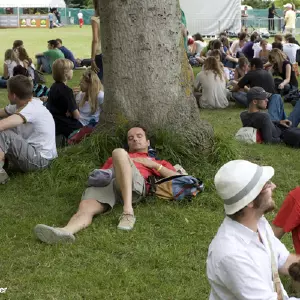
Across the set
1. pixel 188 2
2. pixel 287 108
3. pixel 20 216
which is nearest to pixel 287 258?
pixel 20 216

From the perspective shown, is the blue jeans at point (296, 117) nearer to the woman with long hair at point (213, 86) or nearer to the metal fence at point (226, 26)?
the woman with long hair at point (213, 86)

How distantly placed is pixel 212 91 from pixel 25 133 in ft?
19.1

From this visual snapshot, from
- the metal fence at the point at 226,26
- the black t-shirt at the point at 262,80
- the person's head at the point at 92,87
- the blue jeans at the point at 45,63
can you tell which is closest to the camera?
the person's head at the point at 92,87

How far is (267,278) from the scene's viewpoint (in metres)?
2.92

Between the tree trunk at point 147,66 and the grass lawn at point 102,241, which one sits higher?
the tree trunk at point 147,66

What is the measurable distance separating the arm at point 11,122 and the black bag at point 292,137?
3.80 m

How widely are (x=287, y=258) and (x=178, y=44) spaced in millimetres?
4201

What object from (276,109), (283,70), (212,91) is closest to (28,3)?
(283,70)

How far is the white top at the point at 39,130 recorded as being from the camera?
7008mm

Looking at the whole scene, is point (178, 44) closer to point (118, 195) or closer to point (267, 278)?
point (118, 195)

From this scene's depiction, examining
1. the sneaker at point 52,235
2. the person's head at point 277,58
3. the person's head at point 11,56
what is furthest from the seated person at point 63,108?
the person's head at point 277,58

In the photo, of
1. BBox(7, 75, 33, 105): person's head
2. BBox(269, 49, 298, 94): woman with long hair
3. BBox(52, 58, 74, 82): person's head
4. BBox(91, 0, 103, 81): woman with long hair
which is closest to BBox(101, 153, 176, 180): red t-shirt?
BBox(7, 75, 33, 105): person's head

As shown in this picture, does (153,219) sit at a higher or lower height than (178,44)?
lower

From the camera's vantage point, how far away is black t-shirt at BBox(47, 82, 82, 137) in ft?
28.0
